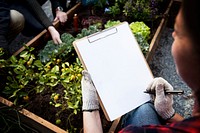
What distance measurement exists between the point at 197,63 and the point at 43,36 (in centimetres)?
142

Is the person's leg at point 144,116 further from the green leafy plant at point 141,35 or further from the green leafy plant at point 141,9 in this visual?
the green leafy plant at point 141,9

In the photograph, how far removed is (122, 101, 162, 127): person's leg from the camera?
1138 mm

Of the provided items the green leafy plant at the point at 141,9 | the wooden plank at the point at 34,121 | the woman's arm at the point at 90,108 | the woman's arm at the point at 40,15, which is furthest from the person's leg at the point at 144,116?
the green leafy plant at the point at 141,9

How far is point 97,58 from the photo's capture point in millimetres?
1198

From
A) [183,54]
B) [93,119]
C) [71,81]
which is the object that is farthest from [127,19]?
[183,54]

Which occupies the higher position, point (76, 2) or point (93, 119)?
point (76, 2)

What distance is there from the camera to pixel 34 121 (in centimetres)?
129

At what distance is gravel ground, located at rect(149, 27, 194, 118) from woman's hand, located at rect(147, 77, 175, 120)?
0.69 m

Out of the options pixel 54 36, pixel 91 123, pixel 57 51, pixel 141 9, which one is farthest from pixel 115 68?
pixel 141 9

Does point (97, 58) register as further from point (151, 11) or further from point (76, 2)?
point (76, 2)

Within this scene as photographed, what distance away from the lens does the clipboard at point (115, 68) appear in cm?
117

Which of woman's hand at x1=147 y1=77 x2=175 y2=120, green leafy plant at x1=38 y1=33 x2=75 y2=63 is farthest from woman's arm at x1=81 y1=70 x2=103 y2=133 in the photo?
green leafy plant at x1=38 y1=33 x2=75 y2=63

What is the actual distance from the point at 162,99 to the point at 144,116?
0.38ft

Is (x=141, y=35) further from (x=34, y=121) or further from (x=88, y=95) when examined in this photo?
(x=34, y=121)
